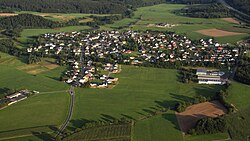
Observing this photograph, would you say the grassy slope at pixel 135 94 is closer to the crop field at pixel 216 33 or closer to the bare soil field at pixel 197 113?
the bare soil field at pixel 197 113

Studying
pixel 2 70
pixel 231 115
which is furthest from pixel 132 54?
pixel 231 115

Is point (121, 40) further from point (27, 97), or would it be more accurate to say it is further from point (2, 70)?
point (27, 97)

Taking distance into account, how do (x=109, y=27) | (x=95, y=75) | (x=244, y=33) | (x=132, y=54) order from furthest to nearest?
(x=109, y=27) < (x=244, y=33) < (x=132, y=54) < (x=95, y=75)

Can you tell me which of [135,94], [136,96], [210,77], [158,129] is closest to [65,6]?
[210,77]

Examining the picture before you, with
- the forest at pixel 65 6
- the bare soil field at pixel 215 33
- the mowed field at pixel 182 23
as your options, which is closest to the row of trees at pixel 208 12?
the mowed field at pixel 182 23

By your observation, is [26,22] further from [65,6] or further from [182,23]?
[182,23]

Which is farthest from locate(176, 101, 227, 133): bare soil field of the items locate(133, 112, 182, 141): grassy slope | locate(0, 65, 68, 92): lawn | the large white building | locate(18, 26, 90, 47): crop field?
locate(18, 26, 90, 47): crop field
